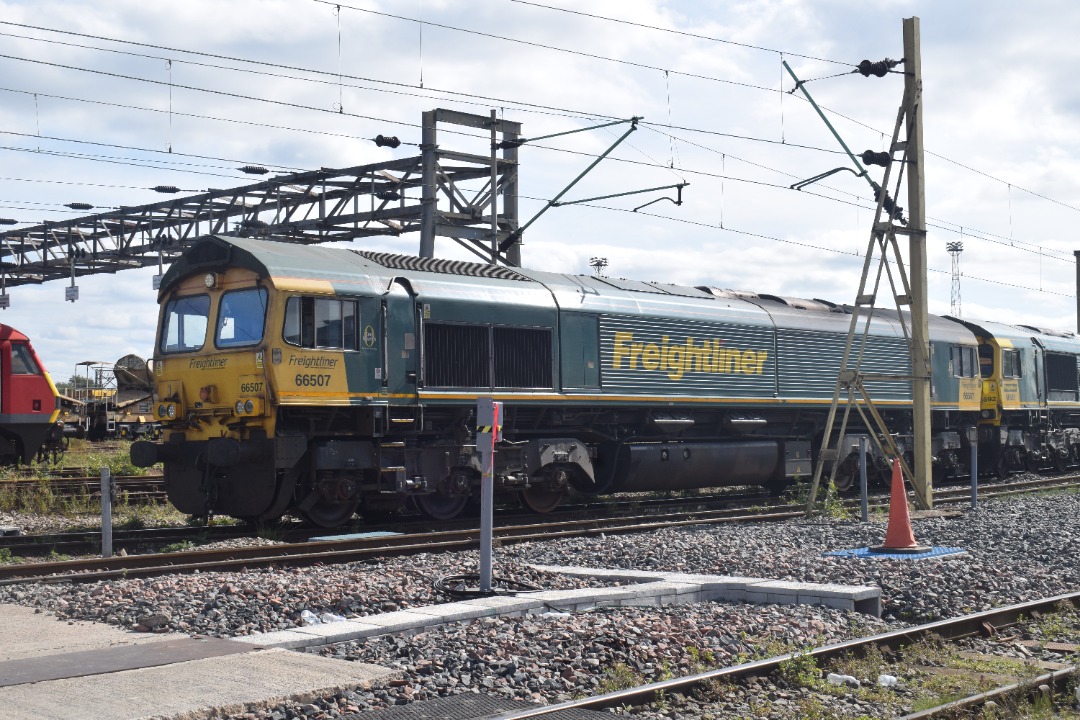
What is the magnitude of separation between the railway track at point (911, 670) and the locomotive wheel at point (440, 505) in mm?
9022

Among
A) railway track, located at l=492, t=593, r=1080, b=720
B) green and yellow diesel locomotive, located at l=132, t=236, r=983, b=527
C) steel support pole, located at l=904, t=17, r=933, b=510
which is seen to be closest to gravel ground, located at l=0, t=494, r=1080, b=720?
railway track, located at l=492, t=593, r=1080, b=720

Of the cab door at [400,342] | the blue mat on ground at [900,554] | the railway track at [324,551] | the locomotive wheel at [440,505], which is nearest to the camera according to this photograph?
the railway track at [324,551]

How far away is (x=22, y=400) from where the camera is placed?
23828 mm

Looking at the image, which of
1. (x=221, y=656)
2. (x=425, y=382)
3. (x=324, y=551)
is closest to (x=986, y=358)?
(x=425, y=382)

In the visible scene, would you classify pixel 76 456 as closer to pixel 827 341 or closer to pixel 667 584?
pixel 827 341

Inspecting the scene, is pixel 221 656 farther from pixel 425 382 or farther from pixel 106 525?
pixel 425 382

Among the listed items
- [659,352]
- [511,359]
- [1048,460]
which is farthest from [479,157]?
[1048,460]

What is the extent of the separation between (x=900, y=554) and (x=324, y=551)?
615 cm

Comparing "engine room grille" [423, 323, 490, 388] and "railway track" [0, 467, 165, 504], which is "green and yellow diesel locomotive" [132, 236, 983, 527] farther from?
"railway track" [0, 467, 165, 504]

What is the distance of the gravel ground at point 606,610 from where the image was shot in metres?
6.90

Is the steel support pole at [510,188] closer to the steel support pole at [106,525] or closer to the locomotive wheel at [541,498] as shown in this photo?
the locomotive wheel at [541,498]

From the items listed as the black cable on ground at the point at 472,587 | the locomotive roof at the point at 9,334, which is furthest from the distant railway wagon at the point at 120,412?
the black cable on ground at the point at 472,587

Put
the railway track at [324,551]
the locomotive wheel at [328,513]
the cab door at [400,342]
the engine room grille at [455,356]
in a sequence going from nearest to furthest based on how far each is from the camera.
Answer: the railway track at [324,551] < the locomotive wheel at [328,513] < the cab door at [400,342] < the engine room grille at [455,356]

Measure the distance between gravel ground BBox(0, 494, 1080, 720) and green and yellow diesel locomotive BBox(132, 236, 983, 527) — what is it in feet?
9.20
